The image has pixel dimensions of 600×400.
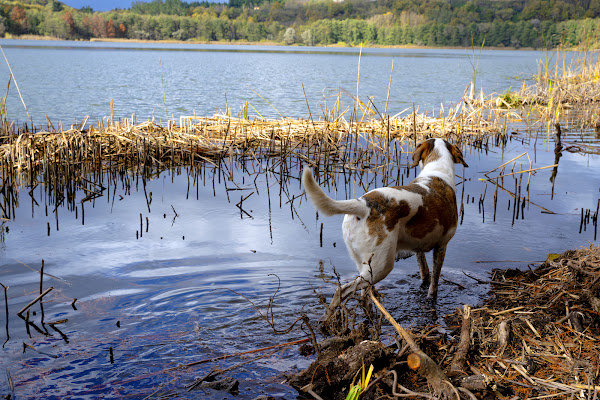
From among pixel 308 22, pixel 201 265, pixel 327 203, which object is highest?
pixel 308 22

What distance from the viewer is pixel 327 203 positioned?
3863 mm

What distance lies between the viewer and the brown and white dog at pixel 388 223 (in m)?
3.96

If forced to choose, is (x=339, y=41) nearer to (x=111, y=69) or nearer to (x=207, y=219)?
(x=111, y=69)

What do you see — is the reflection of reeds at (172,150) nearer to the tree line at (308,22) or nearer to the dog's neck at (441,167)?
the dog's neck at (441,167)

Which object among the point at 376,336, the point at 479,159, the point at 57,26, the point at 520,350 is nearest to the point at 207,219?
the point at 376,336

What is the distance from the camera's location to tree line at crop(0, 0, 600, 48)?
69.1 m

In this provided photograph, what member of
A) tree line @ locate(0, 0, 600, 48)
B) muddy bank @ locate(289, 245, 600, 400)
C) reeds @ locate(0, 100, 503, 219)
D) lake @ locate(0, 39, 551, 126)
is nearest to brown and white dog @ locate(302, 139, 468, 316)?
muddy bank @ locate(289, 245, 600, 400)

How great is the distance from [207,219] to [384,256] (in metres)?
3.30

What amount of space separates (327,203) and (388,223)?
0.53 metres

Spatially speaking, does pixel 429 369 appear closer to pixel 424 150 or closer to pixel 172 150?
pixel 424 150

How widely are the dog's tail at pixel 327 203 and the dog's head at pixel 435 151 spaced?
5.11 ft

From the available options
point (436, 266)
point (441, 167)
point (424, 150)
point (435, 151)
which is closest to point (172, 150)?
point (424, 150)

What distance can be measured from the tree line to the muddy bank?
202ft

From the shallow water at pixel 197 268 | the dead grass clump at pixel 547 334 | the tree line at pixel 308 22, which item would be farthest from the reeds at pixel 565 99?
the tree line at pixel 308 22
